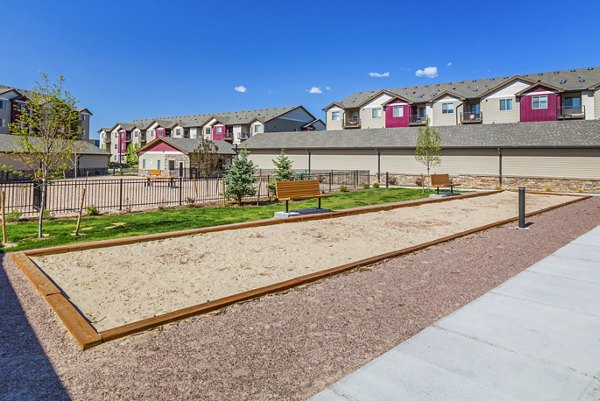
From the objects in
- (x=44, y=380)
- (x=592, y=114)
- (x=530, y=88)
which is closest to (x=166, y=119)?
(x=530, y=88)

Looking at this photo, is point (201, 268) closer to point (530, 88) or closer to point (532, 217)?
point (532, 217)

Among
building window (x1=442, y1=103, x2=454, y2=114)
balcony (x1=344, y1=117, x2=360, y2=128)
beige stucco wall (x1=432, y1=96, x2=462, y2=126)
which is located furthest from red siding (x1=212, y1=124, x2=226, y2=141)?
building window (x1=442, y1=103, x2=454, y2=114)

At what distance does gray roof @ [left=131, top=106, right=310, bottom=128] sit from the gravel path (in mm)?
63486

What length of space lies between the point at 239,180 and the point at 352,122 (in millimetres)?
43734

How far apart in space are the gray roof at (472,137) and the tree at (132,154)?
39.5 m

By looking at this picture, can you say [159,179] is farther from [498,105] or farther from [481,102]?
[498,105]

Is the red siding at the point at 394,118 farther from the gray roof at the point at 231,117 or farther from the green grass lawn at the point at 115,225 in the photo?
the green grass lawn at the point at 115,225

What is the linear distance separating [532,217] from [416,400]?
13180mm

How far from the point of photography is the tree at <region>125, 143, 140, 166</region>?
3029 inches

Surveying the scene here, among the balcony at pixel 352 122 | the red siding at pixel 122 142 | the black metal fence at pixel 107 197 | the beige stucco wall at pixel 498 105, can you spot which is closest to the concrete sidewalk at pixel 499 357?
the black metal fence at pixel 107 197

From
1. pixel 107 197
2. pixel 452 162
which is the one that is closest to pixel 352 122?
pixel 452 162

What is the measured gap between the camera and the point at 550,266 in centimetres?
711

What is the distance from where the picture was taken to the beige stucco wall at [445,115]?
165 feet

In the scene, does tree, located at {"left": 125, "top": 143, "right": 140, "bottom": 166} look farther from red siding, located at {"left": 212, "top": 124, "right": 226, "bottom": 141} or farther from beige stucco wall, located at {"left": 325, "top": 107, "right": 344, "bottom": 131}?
beige stucco wall, located at {"left": 325, "top": 107, "right": 344, "bottom": 131}
